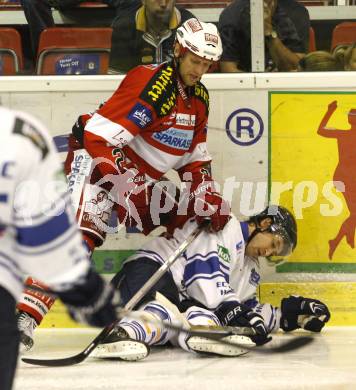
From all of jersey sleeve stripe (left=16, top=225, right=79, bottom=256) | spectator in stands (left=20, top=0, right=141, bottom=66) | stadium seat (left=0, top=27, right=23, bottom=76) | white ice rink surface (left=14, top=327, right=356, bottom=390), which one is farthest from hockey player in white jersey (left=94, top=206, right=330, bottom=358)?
jersey sleeve stripe (left=16, top=225, right=79, bottom=256)

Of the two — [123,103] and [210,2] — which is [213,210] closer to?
[123,103]

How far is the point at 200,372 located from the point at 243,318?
18.6 inches

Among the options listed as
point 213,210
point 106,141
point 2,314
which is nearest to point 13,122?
point 2,314

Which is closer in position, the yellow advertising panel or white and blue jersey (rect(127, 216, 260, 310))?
white and blue jersey (rect(127, 216, 260, 310))

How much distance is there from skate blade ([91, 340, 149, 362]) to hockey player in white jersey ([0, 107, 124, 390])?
5.85 ft

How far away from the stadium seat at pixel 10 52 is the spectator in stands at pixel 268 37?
38.0 inches

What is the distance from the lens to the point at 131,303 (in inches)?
159

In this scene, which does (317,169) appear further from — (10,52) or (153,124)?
(10,52)

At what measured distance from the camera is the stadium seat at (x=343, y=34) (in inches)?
186

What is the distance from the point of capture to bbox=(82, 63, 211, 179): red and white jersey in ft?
13.3

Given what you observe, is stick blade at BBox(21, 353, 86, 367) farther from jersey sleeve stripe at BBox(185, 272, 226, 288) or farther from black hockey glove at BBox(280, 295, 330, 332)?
black hockey glove at BBox(280, 295, 330, 332)

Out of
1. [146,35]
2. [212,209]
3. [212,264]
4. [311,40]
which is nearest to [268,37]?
[311,40]

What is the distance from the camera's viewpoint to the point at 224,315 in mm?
4137

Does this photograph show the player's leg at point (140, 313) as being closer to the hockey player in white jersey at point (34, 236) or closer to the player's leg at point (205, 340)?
the player's leg at point (205, 340)
